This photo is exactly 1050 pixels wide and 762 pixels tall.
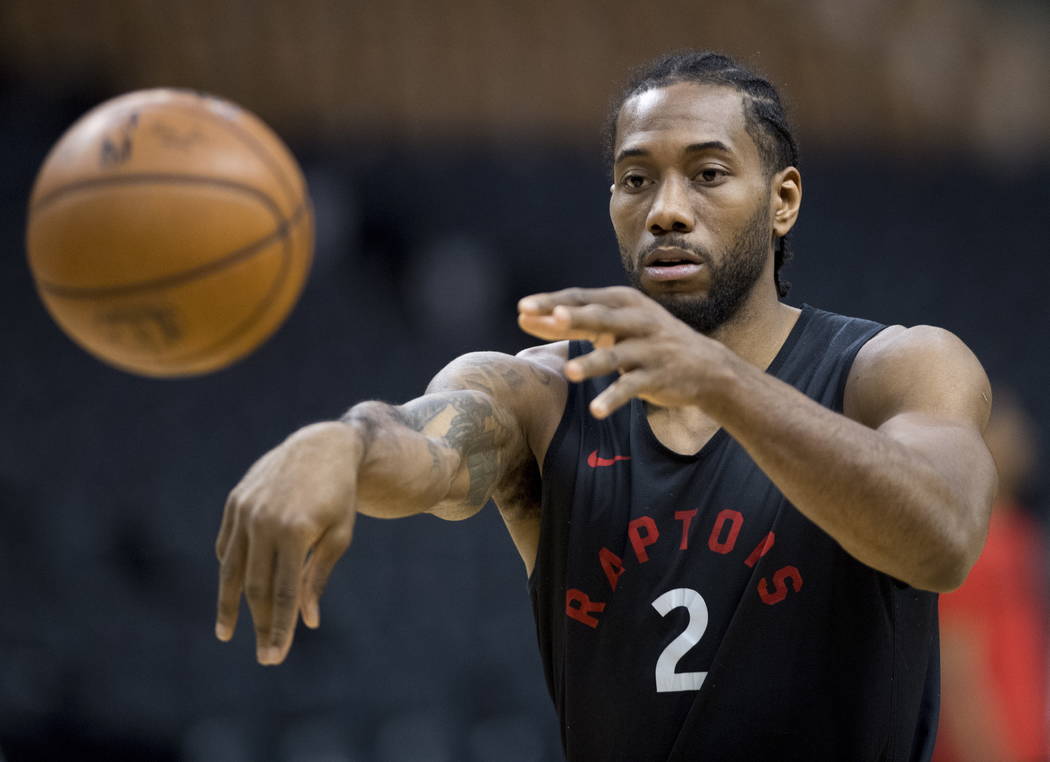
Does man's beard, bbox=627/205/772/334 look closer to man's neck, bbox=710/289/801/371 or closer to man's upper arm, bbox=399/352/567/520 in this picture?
man's neck, bbox=710/289/801/371

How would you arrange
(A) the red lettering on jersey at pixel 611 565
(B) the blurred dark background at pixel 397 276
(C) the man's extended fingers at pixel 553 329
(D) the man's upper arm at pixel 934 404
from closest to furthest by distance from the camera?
(C) the man's extended fingers at pixel 553 329 → (D) the man's upper arm at pixel 934 404 → (A) the red lettering on jersey at pixel 611 565 → (B) the blurred dark background at pixel 397 276

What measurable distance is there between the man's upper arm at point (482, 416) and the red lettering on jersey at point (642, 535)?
0.34 metres

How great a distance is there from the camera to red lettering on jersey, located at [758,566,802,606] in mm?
2760

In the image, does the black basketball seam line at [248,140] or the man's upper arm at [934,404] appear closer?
the man's upper arm at [934,404]

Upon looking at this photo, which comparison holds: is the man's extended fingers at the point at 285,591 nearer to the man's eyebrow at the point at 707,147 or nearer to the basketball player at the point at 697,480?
the basketball player at the point at 697,480

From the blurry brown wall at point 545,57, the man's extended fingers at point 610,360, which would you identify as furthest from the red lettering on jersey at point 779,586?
the blurry brown wall at point 545,57

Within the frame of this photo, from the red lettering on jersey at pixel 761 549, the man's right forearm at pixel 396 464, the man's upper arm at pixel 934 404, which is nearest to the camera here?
the man's right forearm at pixel 396 464

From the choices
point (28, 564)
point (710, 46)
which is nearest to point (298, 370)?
point (28, 564)

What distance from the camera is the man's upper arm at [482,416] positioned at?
2738 millimetres

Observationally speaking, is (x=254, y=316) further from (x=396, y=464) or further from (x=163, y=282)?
(x=396, y=464)

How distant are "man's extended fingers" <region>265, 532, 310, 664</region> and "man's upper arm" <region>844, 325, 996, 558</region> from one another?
1.18 meters

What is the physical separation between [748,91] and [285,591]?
6.47 ft

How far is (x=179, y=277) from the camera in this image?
2465 mm

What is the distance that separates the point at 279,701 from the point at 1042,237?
19.5 feet
